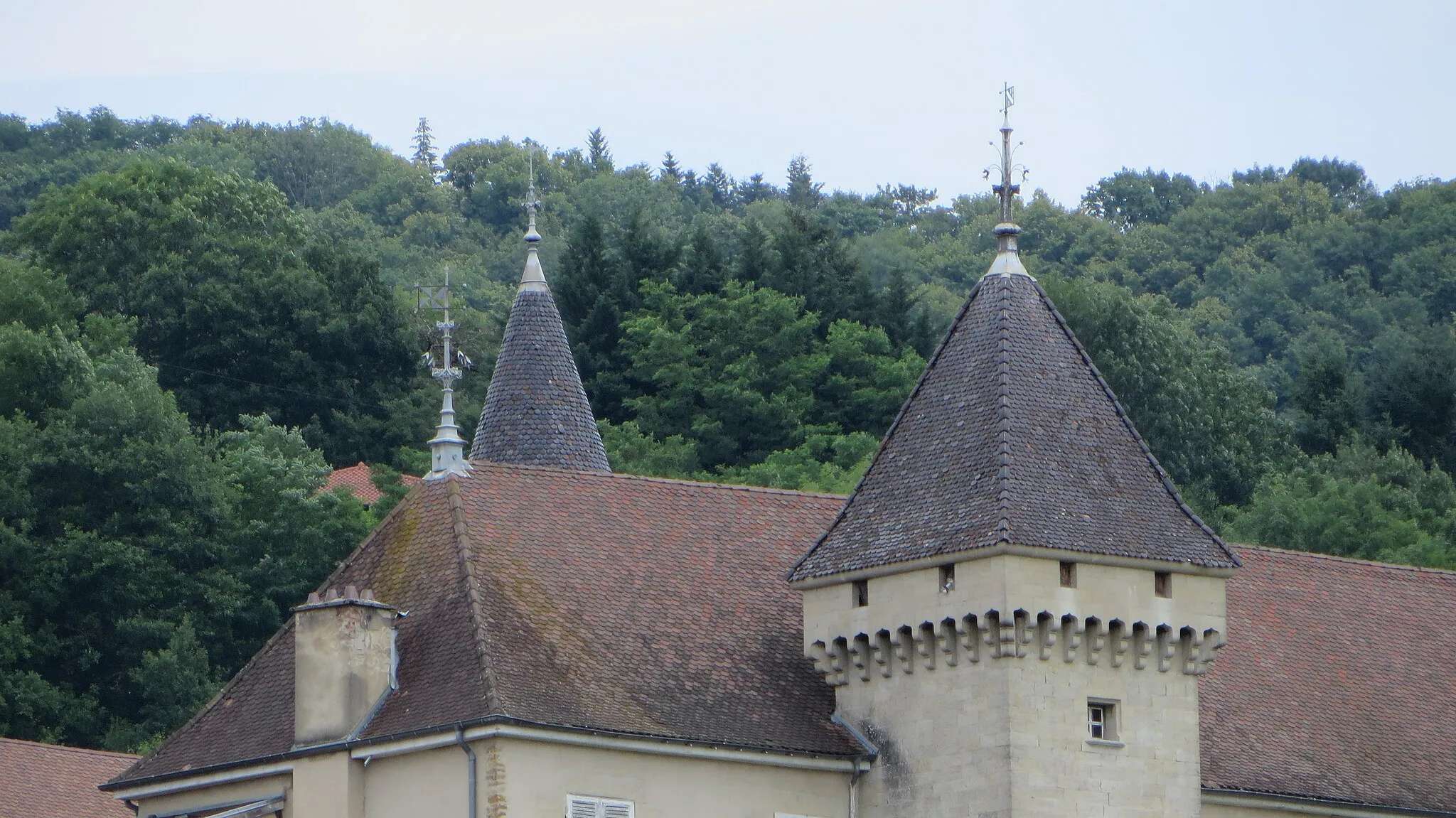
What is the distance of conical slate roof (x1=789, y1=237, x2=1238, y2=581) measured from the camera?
133ft

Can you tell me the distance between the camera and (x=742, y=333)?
90.6 metres

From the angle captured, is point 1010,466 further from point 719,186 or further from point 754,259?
point 719,186

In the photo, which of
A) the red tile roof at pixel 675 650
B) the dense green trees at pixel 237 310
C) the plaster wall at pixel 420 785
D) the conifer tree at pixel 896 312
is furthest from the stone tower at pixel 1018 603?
the dense green trees at pixel 237 310

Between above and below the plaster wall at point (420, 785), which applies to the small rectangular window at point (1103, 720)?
above

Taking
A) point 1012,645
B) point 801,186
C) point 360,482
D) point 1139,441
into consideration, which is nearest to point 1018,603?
point 1012,645

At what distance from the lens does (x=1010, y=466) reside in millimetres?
40844

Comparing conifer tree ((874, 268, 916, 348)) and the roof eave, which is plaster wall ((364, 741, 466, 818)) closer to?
the roof eave

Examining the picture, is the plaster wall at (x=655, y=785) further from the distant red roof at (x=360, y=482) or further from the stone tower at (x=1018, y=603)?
the distant red roof at (x=360, y=482)

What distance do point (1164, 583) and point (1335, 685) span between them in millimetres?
5778

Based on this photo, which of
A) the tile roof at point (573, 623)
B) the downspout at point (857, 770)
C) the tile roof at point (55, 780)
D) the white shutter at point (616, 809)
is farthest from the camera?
the tile roof at point (55, 780)

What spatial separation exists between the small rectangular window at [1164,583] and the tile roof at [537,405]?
46.5 feet

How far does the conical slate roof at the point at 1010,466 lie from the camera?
1597 inches

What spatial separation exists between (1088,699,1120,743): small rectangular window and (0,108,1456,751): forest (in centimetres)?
2488

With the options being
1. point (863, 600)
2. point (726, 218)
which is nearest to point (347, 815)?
point (863, 600)
